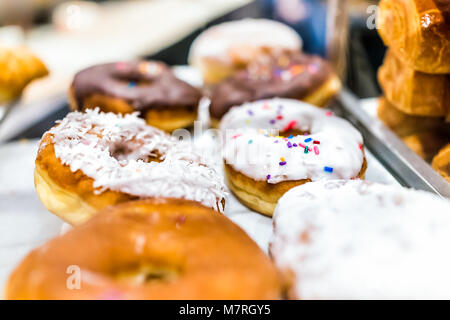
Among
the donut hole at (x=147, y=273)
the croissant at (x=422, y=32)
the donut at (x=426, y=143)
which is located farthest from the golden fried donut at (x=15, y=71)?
the donut at (x=426, y=143)

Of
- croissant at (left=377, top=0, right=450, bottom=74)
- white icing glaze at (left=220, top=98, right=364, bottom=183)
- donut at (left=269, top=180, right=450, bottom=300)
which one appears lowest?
white icing glaze at (left=220, top=98, right=364, bottom=183)

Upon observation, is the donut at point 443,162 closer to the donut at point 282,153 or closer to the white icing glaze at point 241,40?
the donut at point 282,153

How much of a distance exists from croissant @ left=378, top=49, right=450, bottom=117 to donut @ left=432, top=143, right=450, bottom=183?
15 cm

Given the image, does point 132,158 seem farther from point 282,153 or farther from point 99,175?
point 282,153

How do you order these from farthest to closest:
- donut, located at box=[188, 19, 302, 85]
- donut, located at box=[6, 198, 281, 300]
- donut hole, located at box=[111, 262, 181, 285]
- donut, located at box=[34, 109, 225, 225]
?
donut, located at box=[188, 19, 302, 85], donut, located at box=[34, 109, 225, 225], donut hole, located at box=[111, 262, 181, 285], donut, located at box=[6, 198, 281, 300]

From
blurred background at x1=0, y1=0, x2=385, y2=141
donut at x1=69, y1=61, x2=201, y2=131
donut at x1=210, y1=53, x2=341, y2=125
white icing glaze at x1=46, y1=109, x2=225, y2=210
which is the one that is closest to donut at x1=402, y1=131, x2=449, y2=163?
donut at x1=210, y1=53, x2=341, y2=125

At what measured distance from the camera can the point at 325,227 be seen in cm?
96

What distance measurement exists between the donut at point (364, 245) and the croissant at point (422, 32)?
55cm

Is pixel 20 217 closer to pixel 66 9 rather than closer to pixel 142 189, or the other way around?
pixel 142 189

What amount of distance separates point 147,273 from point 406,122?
120 centimetres

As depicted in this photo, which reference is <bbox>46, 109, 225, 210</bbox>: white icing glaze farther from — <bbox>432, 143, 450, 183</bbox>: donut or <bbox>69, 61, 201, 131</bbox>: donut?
<bbox>432, 143, 450, 183</bbox>: donut

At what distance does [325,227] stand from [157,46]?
2.23 metres

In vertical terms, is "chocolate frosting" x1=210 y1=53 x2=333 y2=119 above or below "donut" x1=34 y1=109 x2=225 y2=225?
below

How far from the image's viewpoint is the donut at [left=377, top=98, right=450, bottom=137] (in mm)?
1578
